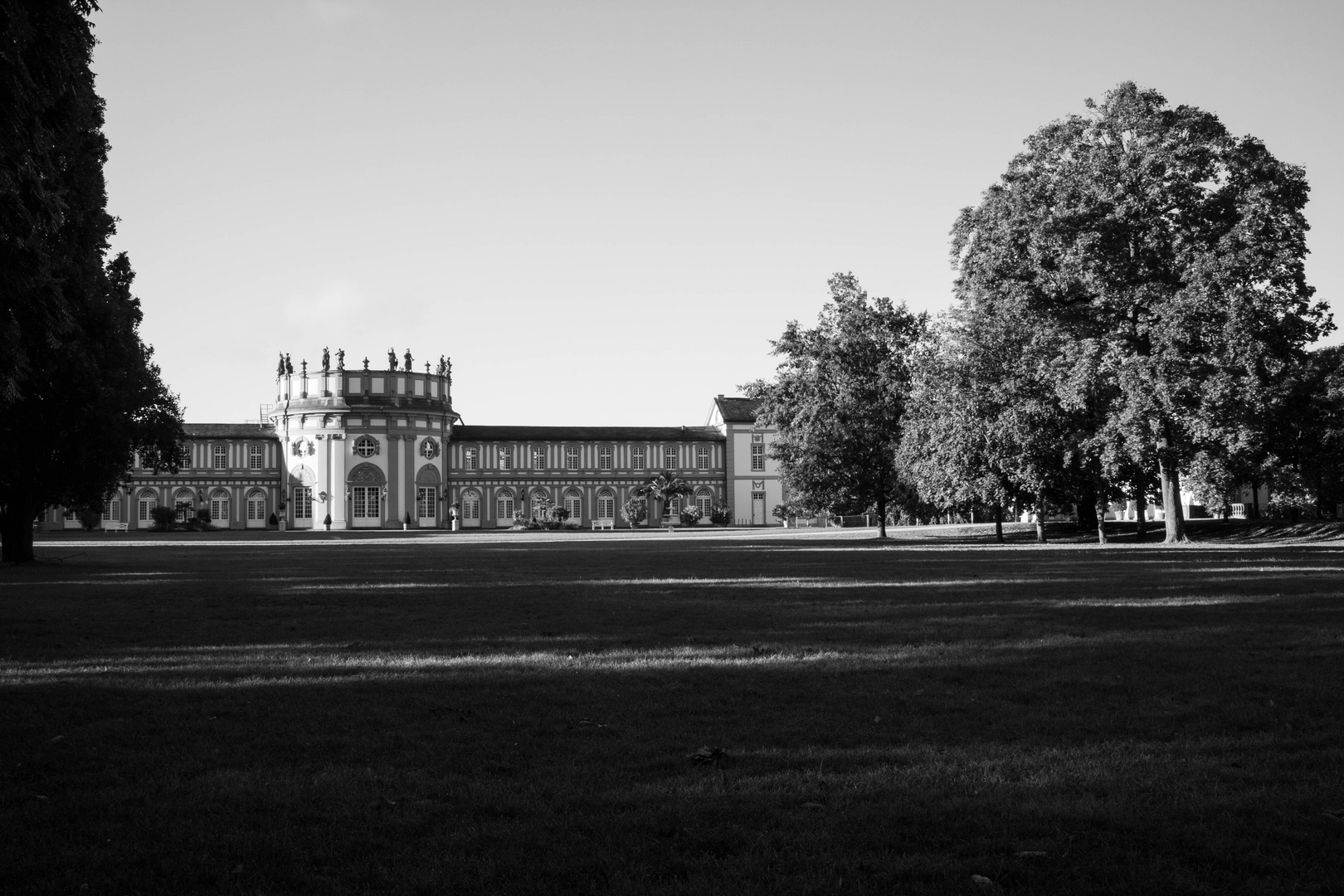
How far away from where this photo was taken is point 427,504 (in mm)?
86312

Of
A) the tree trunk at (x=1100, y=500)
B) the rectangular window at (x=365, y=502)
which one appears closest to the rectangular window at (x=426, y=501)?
the rectangular window at (x=365, y=502)

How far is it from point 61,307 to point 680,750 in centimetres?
713

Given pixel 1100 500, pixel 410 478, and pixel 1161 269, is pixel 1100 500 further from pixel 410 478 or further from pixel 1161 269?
pixel 410 478

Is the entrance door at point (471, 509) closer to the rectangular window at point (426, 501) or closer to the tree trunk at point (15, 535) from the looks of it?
the rectangular window at point (426, 501)

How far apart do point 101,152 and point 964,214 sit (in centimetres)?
2489

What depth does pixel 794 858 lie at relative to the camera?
432 centimetres

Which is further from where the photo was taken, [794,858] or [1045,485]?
[1045,485]

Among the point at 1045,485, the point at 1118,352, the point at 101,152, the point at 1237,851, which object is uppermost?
the point at 101,152

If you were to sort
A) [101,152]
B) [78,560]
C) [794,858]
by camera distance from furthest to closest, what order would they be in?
[78,560] → [101,152] → [794,858]

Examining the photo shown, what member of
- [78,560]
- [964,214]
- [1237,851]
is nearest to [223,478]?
[78,560]

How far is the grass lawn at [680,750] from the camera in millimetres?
4320

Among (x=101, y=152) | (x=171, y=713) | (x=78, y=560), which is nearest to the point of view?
(x=171, y=713)

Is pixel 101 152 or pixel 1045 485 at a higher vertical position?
pixel 101 152

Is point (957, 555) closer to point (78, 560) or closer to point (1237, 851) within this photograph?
point (78, 560)
